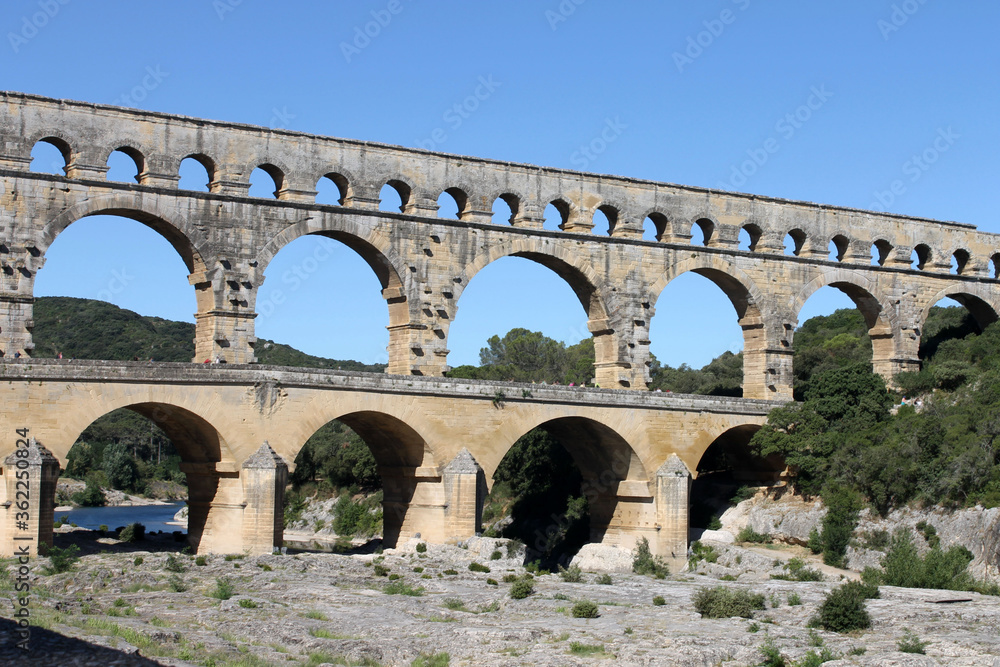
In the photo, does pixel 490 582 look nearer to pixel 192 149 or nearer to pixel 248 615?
pixel 248 615

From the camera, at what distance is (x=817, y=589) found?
31.0 m

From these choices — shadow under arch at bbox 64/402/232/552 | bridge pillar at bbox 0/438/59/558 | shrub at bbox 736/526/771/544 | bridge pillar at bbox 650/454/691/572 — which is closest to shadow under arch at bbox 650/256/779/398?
shrub at bbox 736/526/771/544

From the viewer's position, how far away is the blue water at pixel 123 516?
58.8m

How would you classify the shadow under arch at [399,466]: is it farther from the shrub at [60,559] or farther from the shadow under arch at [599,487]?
the shrub at [60,559]

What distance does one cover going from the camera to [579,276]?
42.5 metres

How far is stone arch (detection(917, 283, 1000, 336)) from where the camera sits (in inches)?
1982

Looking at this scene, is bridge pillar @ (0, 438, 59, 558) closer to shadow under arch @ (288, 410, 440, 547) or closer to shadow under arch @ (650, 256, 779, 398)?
shadow under arch @ (288, 410, 440, 547)

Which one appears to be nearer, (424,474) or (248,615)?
(248,615)

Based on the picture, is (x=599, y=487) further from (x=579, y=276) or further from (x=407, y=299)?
(x=407, y=299)

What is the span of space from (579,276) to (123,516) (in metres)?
34.6

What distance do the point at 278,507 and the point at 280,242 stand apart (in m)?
8.52

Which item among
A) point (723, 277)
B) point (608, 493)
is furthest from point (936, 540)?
point (723, 277)

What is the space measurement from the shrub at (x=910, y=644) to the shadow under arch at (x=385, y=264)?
18689 mm

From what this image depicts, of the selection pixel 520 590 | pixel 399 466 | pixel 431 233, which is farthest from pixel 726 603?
pixel 431 233
